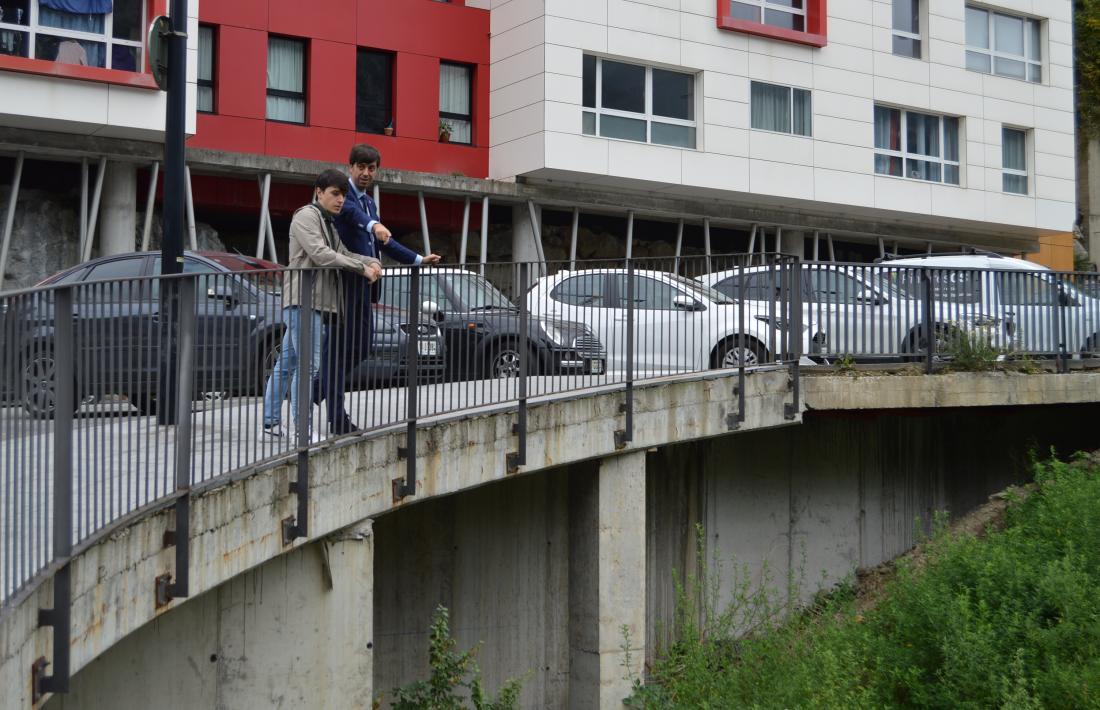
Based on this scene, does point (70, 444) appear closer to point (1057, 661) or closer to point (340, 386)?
point (340, 386)

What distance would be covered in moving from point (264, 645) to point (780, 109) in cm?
2220

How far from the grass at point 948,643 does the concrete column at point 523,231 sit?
48.8 ft

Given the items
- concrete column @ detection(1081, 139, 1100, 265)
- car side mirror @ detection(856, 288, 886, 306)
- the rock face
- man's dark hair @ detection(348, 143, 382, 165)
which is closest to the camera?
man's dark hair @ detection(348, 143, 382, 165)

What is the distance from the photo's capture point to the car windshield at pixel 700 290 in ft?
38.2

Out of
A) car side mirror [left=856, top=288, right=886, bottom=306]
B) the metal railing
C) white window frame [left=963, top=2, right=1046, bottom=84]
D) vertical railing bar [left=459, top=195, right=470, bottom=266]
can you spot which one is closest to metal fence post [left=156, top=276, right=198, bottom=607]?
the metal railing

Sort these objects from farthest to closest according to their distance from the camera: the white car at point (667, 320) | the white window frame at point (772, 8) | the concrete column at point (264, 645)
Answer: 1. the white window frame at point (772, 8)
2. the white car at point (667, 320)
3. the concrete column at point (264, 645)

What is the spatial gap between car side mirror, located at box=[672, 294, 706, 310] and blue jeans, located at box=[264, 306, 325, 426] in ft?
15.5

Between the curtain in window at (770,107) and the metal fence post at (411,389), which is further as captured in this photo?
the curtain in window at (770,107)

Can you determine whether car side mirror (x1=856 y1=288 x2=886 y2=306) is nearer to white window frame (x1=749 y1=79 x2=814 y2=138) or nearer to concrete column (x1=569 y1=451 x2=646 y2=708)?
concrete column (x1=569 y1=451 x2=646 y2=708)

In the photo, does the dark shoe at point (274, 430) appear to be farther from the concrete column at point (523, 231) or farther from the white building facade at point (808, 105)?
the concrete column at point (523, 231)

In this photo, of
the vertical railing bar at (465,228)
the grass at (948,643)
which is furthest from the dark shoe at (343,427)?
the vertical railing bar at (465,228)

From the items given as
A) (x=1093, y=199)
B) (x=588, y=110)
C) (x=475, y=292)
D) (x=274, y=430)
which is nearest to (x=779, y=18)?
(x=588, y=110)

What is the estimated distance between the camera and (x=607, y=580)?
11.4 m

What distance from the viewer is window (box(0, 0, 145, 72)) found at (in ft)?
65.6
